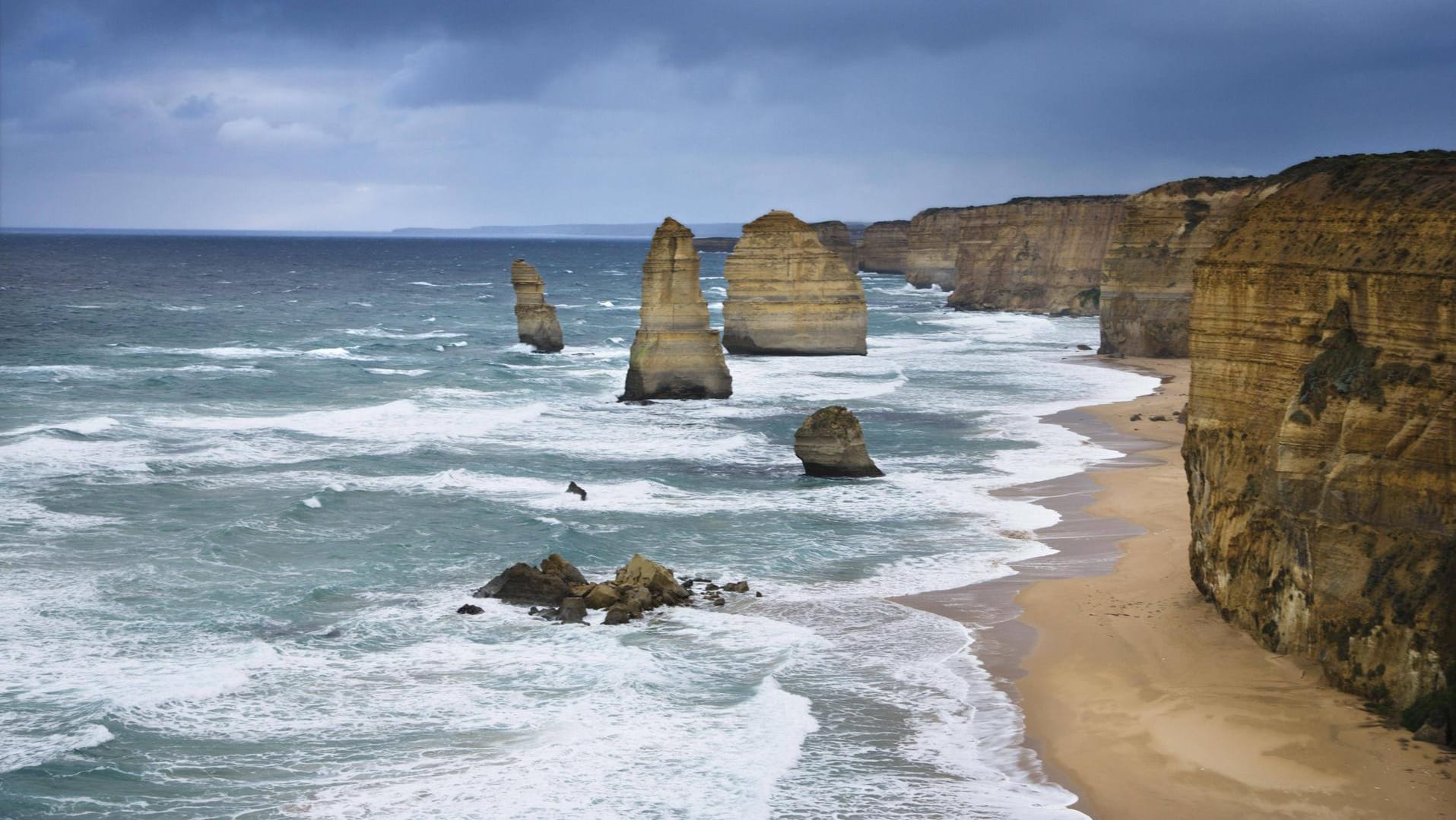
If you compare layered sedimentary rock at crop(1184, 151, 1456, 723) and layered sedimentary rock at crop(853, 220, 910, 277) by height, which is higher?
layered sedimentary rock at crop(853, 220, 910, 277)

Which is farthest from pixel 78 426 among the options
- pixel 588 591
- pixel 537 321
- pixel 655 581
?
pixel 537 321

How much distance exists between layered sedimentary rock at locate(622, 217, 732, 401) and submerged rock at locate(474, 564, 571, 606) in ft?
74.8

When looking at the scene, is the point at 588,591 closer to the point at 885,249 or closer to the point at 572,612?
the point at 572,612

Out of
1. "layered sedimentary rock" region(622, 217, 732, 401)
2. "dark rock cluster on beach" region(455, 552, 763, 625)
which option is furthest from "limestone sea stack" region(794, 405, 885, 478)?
"layered sedimentary rock" region(622, 217, 732, 401)

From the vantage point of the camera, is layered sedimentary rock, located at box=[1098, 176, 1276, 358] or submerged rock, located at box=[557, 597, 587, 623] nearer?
submerged rock, located at box=[557, 597, 587, 623]

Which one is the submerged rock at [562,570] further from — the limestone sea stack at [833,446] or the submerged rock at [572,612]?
the limestone sea stack at [833,446]

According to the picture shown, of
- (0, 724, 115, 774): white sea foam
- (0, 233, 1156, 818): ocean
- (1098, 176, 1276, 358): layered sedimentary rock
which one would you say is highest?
(1098, 176, 1276, 358): layered sedimentary rock

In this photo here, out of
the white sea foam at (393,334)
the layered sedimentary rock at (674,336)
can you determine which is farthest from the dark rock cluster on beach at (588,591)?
the white sea foam at (393,334)

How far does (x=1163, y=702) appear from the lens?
54.7ft

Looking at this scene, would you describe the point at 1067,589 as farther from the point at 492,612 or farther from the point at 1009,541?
the point at 492,612

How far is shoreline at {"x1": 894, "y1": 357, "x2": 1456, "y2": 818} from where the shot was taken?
1385 cm

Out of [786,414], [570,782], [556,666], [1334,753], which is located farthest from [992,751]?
[786,414]

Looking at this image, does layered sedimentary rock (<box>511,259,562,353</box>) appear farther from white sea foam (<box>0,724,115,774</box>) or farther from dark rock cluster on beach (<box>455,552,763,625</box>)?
white sea foam (<box>0,724,115,774</box>)

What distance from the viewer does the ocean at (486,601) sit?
15.1 metres
